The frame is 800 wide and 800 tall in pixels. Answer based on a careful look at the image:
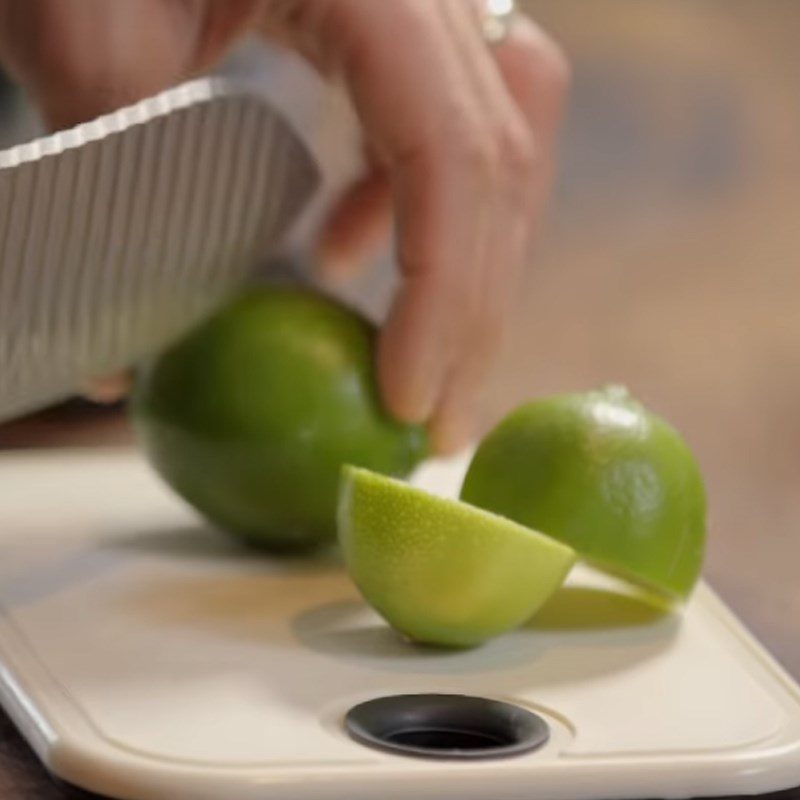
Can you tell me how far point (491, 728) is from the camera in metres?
0.95

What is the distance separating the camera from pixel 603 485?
3.58 ft

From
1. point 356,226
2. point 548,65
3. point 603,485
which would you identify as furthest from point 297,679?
point 548,65

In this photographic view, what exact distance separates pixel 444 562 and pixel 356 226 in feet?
1.79

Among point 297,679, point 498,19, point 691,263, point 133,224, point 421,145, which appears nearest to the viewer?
point 297,679

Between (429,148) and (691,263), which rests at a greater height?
(429,148)

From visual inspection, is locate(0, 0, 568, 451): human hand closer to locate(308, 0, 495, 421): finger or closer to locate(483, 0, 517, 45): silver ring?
locate(308, 0, 495, 421): finger

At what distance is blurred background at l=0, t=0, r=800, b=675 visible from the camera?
1448mm

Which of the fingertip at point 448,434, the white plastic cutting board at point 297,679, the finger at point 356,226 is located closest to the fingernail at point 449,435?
the fingertip at point 448,434

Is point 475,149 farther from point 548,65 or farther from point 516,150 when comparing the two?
point 548,65

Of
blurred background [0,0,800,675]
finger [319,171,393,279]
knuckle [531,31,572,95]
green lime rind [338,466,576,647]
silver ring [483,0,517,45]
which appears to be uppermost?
silver ring [483,0,517,45]

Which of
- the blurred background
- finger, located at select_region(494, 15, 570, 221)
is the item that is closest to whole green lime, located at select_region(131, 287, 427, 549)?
the blurred background

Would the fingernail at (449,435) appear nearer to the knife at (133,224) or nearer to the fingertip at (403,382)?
the fingertip at (403,382)

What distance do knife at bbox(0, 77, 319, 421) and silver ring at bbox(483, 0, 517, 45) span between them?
0.25 m

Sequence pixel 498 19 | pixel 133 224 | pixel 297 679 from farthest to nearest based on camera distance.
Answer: pixel 498 19, pixel 133 224, pixel 297 679
